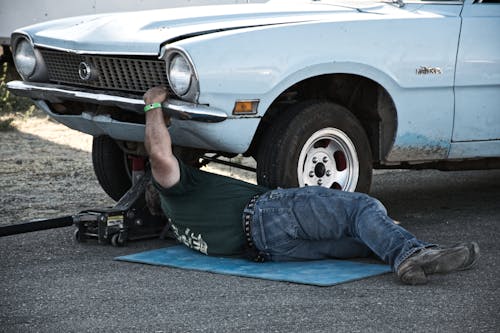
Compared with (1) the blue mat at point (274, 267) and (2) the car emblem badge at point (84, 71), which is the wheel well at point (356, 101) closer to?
(1) the blue mat at point (274, 267)

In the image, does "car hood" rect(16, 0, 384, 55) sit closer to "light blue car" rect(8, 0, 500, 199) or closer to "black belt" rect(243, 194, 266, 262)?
"light blue car" rect(8, 0, 500, 199)

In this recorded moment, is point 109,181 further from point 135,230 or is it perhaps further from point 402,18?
point 402,18

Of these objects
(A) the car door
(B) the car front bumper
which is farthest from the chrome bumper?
(A) the car door

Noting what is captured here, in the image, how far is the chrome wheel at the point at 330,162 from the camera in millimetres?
6320

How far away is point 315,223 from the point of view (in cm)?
552

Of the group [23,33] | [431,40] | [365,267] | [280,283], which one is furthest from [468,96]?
[23,33]

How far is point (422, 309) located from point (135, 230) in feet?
7.11

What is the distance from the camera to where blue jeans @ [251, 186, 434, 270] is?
5.39m

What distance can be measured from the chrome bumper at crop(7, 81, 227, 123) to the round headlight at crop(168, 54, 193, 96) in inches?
2.8

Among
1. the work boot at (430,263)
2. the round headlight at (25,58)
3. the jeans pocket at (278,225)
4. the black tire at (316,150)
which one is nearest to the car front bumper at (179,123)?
the black tire at (316,150)

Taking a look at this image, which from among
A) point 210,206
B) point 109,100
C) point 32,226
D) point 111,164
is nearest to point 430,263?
point 210,206

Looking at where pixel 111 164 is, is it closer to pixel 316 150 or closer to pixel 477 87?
pixel 316 150

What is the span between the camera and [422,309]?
15.5ft

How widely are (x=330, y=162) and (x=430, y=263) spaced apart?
56.9 inches
